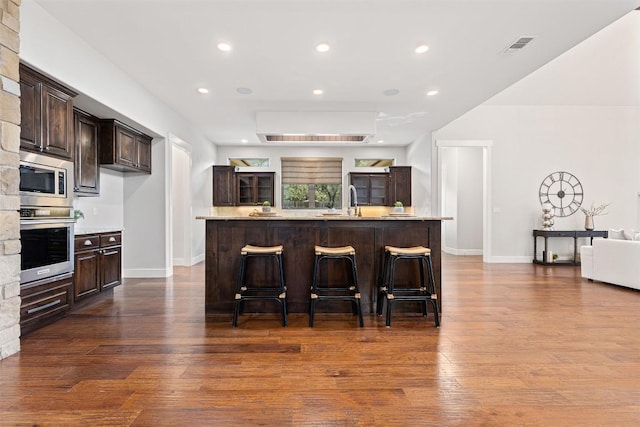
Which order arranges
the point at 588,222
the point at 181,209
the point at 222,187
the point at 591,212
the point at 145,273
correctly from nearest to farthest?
the point at 145,273, the point at 181,209, the point at 588,222, the point at 591,212, the point at 222,187

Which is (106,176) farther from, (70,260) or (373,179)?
(373,179)

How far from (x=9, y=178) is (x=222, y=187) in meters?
5.64

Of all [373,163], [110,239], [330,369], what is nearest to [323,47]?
[330,369]

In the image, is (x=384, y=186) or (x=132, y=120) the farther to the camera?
(x=384, y=186)

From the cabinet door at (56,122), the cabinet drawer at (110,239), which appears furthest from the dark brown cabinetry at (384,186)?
the cabinet door at (56,122)

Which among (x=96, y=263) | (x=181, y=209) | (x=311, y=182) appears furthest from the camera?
(x=311, y=182)

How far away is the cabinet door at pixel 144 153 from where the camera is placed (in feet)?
16.6

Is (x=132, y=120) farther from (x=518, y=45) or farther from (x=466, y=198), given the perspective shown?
(x=466, y=198)

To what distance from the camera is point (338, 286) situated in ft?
11.5

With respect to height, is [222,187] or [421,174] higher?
[421,174]

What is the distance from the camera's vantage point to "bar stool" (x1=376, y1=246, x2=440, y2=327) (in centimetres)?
314

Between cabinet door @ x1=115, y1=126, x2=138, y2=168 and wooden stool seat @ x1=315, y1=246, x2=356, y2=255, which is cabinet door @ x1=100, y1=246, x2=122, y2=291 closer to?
cabinet door @ x1=115, y1=126, x2=138, y2=168

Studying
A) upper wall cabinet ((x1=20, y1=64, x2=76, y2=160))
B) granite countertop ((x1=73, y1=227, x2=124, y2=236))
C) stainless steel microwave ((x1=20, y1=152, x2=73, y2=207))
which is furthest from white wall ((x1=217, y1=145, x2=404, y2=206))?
stainless steel microwave ((x1=20, y1=152, x2=73, y2=207))

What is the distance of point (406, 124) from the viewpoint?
6.57 m
